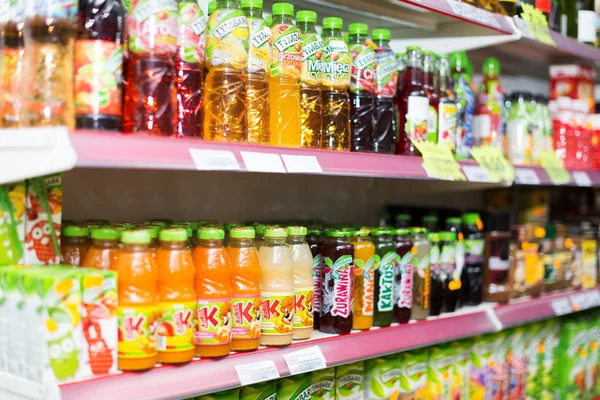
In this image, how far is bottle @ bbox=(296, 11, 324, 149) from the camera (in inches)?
73.8

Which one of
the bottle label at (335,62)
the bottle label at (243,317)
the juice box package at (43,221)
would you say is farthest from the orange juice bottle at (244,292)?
the bottle label at (335,62)

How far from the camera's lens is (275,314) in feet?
5.65

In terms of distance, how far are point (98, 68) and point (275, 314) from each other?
721mm

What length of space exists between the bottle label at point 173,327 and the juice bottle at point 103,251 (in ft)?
0.48

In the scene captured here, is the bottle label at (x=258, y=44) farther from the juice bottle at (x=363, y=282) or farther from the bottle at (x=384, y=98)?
the juice bottle at (x=363, y=282)

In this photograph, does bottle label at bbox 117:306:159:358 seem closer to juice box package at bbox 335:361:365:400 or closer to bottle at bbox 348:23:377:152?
juice box package at bbox 335:361:365:400

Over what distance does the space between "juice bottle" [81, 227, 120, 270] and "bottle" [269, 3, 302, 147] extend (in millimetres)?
525

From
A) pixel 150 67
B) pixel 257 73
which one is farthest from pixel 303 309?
pixel 150 67

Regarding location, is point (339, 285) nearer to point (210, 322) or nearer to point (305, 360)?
point (305, 360)

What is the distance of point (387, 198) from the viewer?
3.01m

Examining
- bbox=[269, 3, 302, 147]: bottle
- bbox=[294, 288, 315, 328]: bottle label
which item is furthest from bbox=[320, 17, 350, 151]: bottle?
bbox=[294, 288, 315, 328]: bottle label

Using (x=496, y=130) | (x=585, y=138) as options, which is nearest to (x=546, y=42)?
(x=496, y=130)

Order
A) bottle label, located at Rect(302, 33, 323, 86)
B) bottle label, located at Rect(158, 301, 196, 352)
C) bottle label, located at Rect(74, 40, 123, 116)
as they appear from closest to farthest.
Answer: bottle label, located at Rect(74, 40, 123, 116) → bottle label, located at Rect(158, 301, 196, 352) → bottle label, located at Rect(302, 33, 323, 86)

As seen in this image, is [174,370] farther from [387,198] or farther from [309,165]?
[387,198]
